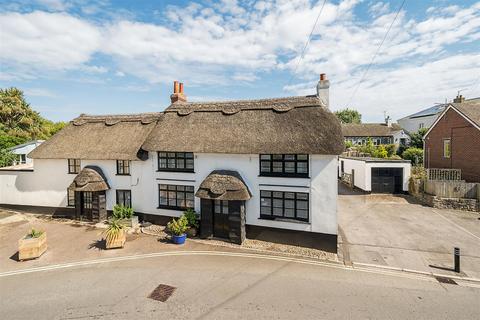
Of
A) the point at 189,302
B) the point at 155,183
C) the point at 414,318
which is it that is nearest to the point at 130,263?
the point at 189,302

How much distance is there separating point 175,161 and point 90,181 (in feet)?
20.2

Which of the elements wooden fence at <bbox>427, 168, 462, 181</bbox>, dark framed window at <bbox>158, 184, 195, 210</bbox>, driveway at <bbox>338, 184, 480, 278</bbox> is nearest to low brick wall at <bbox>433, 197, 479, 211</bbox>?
driveway at <bbox>338, 184, 480, 278</bbox>

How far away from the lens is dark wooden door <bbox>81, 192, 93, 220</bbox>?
17109mm

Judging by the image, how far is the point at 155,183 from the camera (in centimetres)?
1597

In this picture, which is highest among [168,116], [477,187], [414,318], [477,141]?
[168,116]

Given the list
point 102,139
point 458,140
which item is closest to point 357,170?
point 458,140

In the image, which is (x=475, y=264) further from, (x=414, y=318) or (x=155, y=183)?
(x=155, y=183)

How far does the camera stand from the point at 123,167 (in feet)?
55.5

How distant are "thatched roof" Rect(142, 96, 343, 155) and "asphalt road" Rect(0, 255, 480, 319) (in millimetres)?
6028

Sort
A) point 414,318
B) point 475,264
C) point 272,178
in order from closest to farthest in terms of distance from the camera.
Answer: point 414,318 → point 475,264 → point 272,178

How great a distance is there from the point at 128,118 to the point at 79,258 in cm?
1090

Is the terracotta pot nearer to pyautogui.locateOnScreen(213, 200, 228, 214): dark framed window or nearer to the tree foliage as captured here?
pyautogui.locateOnScreen(213, 200, 228, 214): dark framed window

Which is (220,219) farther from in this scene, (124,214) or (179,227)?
(124,214)

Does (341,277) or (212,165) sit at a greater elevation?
(212,165)
